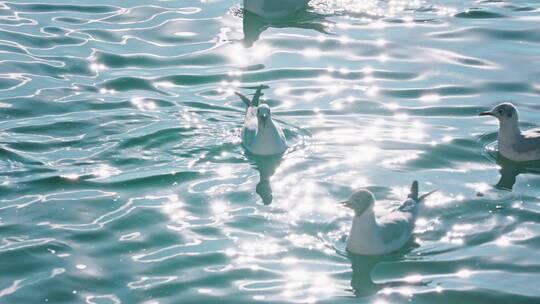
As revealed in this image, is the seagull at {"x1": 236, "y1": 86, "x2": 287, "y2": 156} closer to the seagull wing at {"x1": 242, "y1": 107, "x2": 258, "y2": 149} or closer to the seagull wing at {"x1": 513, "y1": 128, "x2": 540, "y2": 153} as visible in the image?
the seagull wing at {"x1": 242, "y1": 107, "x2": 258, "y2": 149}

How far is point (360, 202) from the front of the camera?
11617 millimetres

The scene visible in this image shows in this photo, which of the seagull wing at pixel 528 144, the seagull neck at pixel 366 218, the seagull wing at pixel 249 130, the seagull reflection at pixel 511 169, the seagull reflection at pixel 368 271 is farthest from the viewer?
the seagull wing at pixel 249 130

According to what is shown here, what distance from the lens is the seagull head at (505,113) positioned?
14625 millimetres

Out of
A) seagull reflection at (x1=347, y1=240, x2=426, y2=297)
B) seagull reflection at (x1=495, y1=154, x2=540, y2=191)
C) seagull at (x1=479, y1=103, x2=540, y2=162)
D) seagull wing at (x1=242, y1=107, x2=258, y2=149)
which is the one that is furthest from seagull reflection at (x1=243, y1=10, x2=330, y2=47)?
seagull reflection at (x1=347, y1=240, x2=426, y2=297)

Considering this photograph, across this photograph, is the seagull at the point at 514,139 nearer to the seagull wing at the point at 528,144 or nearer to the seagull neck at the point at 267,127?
the seagull wing at the point at 528,144

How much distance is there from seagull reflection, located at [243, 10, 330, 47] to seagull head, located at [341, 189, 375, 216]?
8.44m

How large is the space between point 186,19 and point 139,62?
108 inches

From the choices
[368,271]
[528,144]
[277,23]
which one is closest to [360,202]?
[368,271]

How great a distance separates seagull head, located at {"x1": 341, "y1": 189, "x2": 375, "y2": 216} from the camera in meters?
11.6

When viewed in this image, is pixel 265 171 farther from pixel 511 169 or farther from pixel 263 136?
pixel 511 169

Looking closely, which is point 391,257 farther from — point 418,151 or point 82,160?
point 82,160

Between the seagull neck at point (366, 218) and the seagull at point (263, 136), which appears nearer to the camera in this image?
the seagull neck at point (366, 218)

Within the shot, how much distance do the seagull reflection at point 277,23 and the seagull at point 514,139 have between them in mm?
5800

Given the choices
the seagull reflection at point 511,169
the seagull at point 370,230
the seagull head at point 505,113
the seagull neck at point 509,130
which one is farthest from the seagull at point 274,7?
the seagull at point 370,230
